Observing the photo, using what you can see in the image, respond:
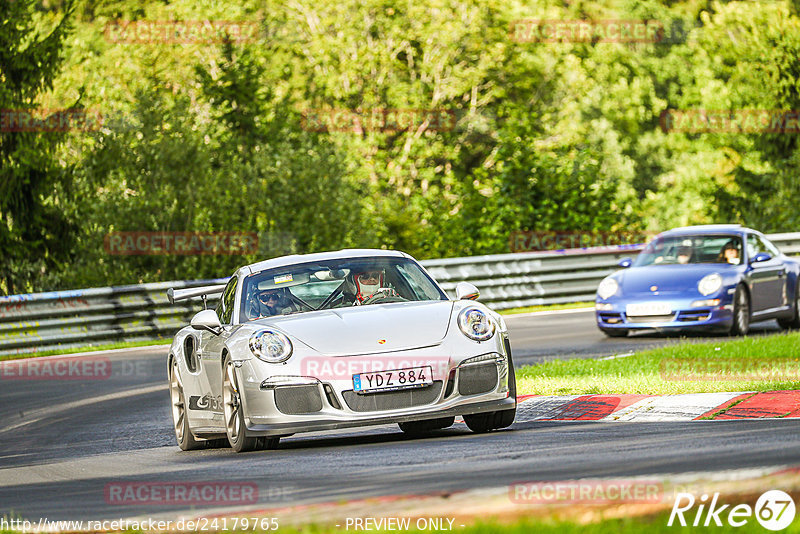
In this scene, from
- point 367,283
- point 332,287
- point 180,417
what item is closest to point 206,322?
point 332,287

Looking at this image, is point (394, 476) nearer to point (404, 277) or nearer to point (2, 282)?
point (404, 277)

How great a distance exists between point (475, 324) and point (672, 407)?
5.90 ft

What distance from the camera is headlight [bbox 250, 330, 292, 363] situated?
9477 millimetres

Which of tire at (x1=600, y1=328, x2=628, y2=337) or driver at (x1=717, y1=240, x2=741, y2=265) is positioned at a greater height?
driver at (x1=717, y1=240, x2=741, y2=265)

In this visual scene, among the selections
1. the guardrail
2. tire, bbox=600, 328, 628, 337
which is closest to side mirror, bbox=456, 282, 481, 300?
tire, bbox=600, 328, 628, 337

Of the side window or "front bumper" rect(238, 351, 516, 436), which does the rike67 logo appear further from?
the side window

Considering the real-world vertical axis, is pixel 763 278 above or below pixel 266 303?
below

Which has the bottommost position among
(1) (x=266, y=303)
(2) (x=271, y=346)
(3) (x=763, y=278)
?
(3) (x=763, y=278)

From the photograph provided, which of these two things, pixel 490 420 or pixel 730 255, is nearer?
pixel 490 420

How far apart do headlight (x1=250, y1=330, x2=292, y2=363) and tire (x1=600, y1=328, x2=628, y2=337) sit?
33.1 feet

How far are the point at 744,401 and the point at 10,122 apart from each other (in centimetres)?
2011

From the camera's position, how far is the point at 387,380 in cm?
932

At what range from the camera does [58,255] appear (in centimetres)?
2852

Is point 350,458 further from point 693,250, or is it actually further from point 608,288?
point 693,250
